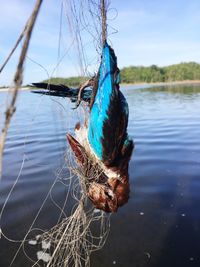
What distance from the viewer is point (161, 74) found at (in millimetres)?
134750

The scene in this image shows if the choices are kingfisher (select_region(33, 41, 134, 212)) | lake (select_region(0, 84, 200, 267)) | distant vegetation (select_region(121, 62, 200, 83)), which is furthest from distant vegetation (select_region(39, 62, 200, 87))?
kingfisher (select_region(33, 41, 134, 212))

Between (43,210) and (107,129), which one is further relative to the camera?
(43,210)

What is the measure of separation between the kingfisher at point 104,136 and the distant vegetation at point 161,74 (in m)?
123

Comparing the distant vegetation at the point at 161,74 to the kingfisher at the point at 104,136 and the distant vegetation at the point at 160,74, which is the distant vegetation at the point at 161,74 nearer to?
the distant vegetation at the point at 160,74

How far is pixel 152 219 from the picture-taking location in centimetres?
656

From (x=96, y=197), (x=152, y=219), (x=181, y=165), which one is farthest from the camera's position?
(x=181, y=165)

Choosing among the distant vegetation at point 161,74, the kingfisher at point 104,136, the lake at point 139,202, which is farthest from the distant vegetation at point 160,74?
the kingfisher at point 104,136

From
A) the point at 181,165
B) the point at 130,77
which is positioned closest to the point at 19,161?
the point at 181,165

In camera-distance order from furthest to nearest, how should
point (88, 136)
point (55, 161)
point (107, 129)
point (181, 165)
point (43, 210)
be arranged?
point (55, 161)
point (181, 165)
point (43, 210)
point (88, 136)
point (107, 129)

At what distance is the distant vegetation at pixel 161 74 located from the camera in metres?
129

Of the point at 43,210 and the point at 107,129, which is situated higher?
the point at 107,129

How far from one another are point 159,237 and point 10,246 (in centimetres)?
277

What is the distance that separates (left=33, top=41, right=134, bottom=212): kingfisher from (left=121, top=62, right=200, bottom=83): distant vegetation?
402 feet

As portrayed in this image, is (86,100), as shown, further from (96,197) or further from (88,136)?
(96,197)
